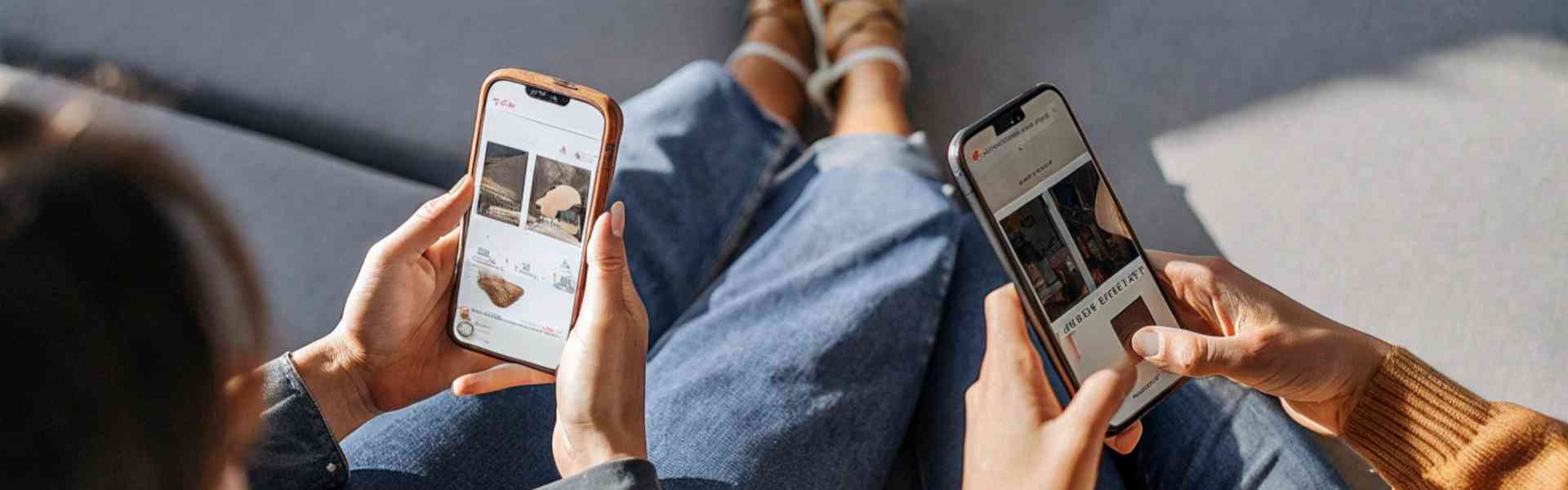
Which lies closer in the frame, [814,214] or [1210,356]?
[1210,356]

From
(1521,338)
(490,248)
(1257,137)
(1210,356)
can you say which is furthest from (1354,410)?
(490,248)

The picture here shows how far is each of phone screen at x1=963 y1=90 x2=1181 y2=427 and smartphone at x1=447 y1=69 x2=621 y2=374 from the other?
24 cm

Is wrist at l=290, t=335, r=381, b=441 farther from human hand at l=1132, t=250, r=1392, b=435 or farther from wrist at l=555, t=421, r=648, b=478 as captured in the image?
human hand at l=1132, t=250, r=1392, b=435

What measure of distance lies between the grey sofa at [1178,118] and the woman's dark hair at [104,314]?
0.35 m

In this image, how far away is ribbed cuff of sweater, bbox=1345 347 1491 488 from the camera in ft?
1.74

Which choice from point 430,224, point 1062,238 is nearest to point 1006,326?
point 1062,238

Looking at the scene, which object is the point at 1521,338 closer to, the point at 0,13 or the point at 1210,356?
the point at 1210,356

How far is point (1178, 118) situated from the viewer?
2.89 feet

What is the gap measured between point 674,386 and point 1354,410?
431 millimetres

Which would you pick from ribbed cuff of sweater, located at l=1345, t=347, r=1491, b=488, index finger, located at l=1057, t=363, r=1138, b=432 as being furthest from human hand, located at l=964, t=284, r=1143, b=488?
ribbed cuff of sweater, located at l=1345, t=347, r=1491, b=488

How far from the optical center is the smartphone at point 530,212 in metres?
0.58

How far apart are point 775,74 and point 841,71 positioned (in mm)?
69

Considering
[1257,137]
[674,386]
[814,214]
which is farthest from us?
[1257,137]

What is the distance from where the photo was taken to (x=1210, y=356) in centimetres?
53
